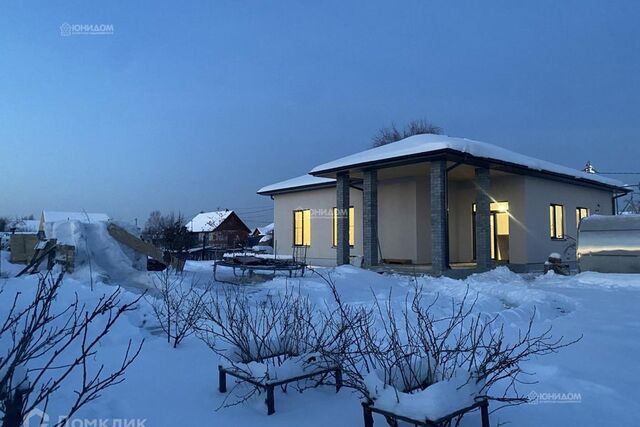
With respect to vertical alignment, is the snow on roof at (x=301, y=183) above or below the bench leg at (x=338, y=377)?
above

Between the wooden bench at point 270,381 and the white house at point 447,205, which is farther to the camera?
the white house at point 447,205

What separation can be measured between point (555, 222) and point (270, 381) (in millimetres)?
17650

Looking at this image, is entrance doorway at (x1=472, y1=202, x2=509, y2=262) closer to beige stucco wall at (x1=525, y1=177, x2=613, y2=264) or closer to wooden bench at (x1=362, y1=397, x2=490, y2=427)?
beige stucco wall at (x1=525, y1=177, x2=613, y2=264)

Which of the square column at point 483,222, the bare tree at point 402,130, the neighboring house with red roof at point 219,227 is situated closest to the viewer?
the square column at point 483,222

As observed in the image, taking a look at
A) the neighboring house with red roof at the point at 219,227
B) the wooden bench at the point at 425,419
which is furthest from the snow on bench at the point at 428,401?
the neighboring house with red roof at the point at 219,227

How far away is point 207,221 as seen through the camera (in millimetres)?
58031

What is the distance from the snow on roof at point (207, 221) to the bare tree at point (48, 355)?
5071 centimetres

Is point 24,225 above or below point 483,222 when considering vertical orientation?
above

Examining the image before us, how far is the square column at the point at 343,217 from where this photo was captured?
56.1 feet

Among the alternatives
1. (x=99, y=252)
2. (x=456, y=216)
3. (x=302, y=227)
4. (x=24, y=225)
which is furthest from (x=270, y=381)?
(x=24, y=225)

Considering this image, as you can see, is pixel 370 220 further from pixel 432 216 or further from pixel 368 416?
pixel 368 416

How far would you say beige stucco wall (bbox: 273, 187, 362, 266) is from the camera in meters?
19.8

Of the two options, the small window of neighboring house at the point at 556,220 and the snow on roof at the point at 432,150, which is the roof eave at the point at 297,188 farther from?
the small window of neighboring house at the point at 556,220

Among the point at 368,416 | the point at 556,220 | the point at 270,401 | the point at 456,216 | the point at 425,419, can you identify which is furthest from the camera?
the point at 456,216
